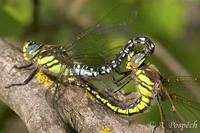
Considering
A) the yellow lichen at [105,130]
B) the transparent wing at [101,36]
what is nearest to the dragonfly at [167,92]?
the transparent wing at [101,36]

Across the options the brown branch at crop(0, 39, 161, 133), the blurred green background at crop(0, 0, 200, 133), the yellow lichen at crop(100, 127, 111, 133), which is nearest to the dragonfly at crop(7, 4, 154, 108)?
the brown branch at crop(0, 39, 161, 133)

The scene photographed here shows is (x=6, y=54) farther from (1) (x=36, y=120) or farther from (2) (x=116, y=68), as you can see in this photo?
(2) (x=116, y=68)

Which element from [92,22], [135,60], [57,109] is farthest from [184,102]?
[92,22]

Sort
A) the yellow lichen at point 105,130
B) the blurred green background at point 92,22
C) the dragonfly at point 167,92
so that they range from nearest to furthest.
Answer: the yellow lichen at point 105,130
the dragonfly at point 167,92
the blurred green background at point 92,22

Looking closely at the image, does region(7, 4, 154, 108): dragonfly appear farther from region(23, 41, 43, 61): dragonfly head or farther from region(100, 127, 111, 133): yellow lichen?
region(100, 127, 111, 133): yellow lichen

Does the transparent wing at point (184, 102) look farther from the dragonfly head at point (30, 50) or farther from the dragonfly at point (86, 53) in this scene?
the dragonfly head at point (30, 50)

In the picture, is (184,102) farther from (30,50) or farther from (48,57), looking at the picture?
(30,50)
